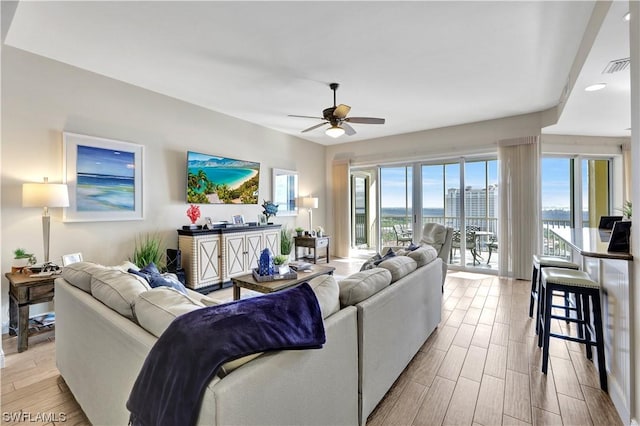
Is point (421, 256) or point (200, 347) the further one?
point (421, 256)

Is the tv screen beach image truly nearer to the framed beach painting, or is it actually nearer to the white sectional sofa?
the framed beach painting

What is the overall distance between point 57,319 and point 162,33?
2350mm

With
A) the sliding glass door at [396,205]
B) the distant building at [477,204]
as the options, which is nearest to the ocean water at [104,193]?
the sliding glass door at [396,205]

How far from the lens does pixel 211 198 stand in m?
4.51

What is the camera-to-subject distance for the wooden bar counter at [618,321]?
1593mm

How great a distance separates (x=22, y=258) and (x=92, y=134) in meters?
1.43

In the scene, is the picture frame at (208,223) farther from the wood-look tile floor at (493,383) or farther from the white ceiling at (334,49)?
the wood-look tile floor at (493,383)

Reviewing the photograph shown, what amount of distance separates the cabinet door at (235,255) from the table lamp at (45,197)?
75.6 inches

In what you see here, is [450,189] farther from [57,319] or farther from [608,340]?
[57,319]

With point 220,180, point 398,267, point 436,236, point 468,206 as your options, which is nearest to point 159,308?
point 398,267

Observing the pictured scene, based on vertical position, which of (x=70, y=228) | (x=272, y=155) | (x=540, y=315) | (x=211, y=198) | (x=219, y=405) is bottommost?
(x=540, y=315)

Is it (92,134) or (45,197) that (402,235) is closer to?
(92,134)

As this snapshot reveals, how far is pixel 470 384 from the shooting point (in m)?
1.98

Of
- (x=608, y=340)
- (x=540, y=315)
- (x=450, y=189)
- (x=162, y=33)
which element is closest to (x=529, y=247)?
(x=450, y=189)
